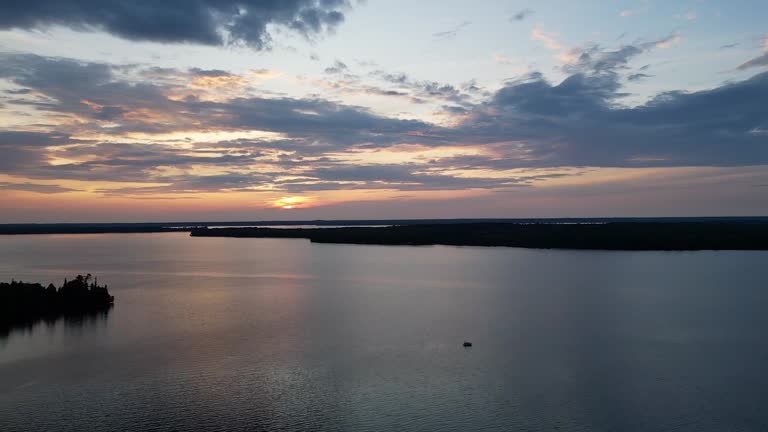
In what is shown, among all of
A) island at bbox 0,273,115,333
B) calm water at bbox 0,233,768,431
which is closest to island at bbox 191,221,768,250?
calm water at bbox 0,233,768,431

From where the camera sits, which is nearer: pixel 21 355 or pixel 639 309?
pixel 21 355

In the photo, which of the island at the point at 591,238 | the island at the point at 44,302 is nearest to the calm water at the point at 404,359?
the island at the point at 44,302

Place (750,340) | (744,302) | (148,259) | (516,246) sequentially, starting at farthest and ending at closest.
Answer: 1. (516,246)
2. (148,259)
3. (744,302)
4. (750,340)

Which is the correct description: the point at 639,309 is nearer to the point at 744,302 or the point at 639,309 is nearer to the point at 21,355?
the point at 744,302

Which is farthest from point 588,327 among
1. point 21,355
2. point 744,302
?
point 21,355

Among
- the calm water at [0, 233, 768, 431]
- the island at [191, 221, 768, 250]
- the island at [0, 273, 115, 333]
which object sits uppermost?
the island at [191, 221, 768, 250]

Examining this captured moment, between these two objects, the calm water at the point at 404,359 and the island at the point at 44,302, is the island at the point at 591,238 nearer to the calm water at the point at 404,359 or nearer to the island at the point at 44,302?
the calm water at the point at 404,359

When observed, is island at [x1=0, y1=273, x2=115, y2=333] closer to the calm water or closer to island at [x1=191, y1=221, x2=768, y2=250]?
the calm water

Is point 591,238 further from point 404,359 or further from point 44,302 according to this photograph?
point 44,302
